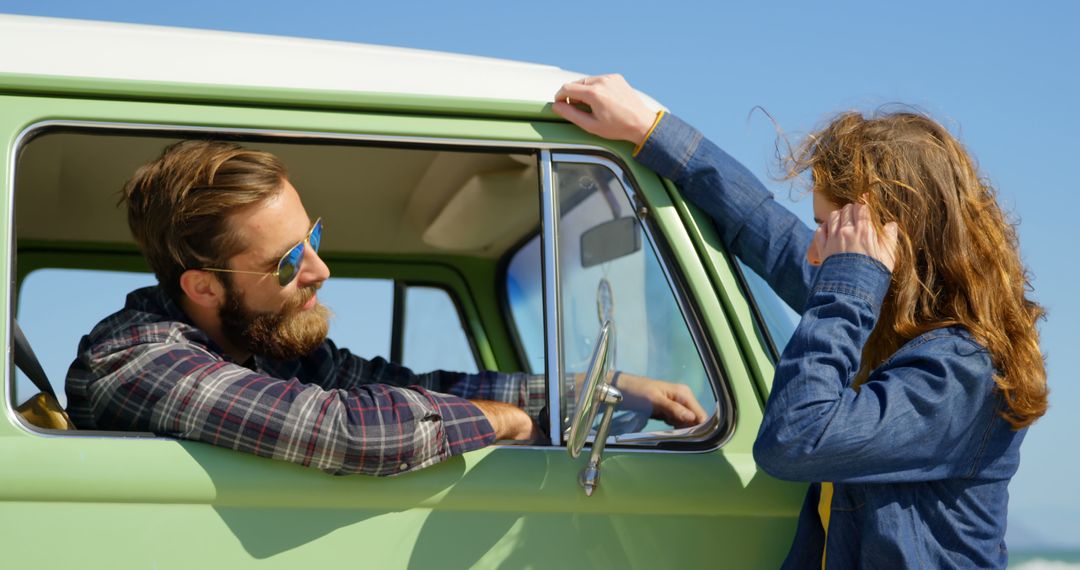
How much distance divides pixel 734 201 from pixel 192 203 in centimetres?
115

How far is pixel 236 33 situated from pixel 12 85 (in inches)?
18.8

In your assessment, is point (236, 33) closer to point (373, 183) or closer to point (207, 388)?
point (207, 388)

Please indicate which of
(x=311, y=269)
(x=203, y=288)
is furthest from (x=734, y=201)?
(x=203, y=288)

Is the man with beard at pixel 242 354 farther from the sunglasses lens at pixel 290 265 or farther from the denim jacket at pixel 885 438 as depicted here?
the denim jacket at pixel 885 438

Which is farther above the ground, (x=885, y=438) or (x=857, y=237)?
(x=857, y=237)

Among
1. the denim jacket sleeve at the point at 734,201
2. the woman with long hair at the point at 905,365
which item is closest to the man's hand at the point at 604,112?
the denim jacket sleeve at the point at 734,201

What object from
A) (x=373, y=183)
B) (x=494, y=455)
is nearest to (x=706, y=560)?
(x=494, y=455)

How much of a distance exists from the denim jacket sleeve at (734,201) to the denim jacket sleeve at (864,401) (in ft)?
1.20

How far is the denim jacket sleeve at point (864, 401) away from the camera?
1.72 metres

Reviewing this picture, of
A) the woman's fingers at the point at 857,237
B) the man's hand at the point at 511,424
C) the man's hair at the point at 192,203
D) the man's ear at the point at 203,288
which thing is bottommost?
the man's hand at the point at 511,424

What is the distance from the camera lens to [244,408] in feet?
6.22

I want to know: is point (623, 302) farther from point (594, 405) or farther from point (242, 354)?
point (242, 354)

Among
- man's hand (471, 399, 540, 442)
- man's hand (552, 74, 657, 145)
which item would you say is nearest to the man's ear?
man's hand (471, 399, 540, 442)

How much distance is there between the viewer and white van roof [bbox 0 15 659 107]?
2.00m
